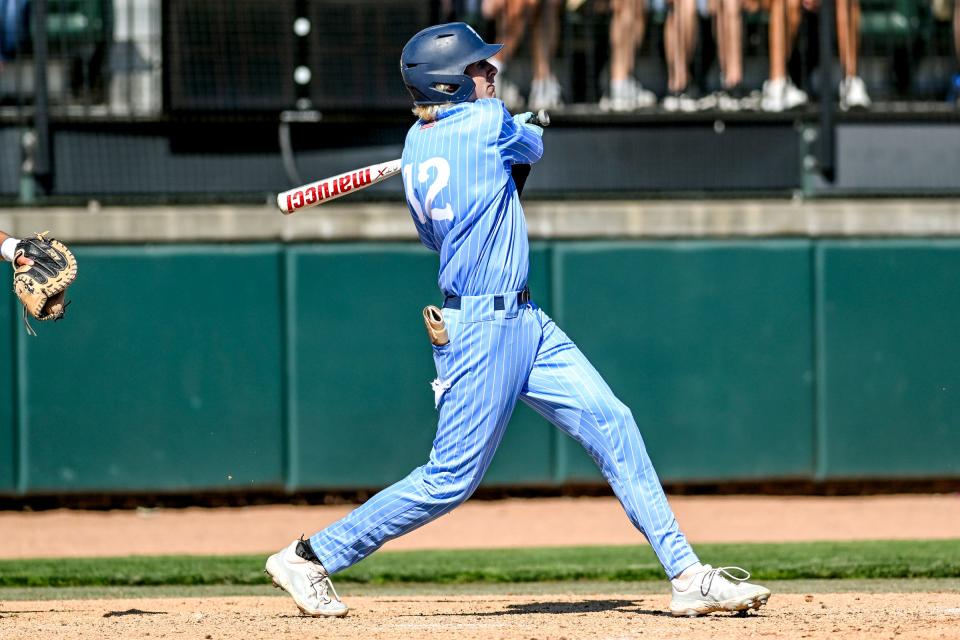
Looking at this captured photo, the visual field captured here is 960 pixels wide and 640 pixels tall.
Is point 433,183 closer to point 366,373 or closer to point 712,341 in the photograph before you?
point 366,373

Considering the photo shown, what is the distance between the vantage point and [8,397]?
9.78 meters

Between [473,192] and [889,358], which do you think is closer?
[473,192]

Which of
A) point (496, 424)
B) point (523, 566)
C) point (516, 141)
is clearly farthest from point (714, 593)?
point (523, 566)

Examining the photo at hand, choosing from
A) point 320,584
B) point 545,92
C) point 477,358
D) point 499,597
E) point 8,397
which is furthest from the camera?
point 545,92

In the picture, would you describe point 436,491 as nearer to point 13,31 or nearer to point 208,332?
point 208,332

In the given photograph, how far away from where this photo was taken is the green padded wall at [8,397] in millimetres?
9781

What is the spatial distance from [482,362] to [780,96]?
6322 millimetres

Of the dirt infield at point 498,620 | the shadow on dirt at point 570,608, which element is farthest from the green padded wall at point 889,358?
the shadow on dirt at point 570,608

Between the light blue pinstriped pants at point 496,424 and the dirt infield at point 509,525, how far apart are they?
3590 mm

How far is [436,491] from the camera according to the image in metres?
4.88

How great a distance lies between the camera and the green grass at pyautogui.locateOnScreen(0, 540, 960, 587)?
722 cm

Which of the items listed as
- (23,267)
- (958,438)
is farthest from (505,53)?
(23,267)

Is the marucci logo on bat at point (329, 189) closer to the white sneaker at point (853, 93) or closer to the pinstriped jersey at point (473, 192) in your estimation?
the pinstriped jersey at point (473, 192)

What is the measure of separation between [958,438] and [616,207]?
276cm
